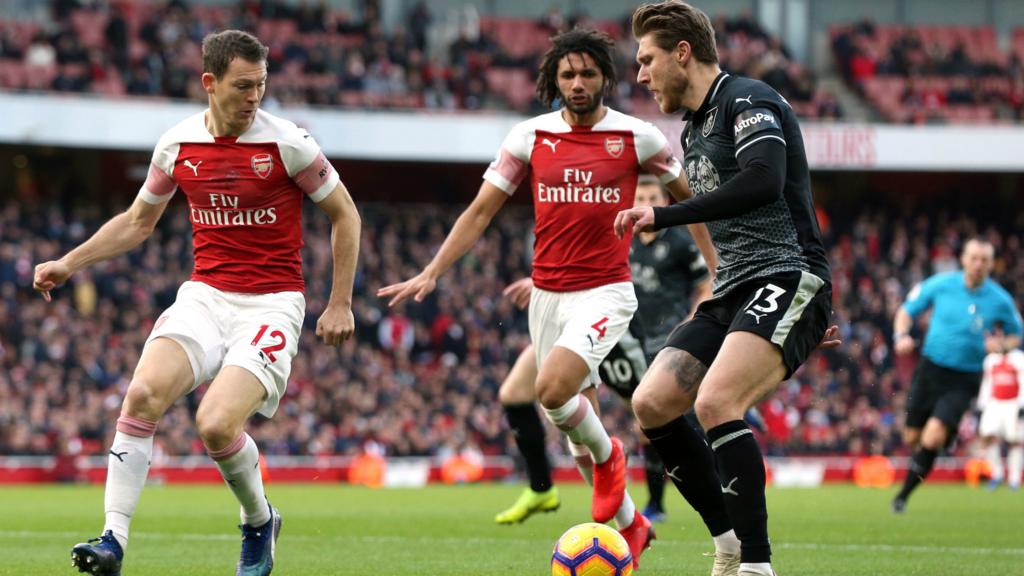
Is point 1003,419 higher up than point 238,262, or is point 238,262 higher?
point 238,262

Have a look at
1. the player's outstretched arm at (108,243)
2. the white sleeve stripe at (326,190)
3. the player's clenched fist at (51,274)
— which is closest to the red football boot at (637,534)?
the white sleeve stripe at (326,190)

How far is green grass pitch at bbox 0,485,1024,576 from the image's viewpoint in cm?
855

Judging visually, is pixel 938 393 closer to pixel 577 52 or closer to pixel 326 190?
pixel 577 52

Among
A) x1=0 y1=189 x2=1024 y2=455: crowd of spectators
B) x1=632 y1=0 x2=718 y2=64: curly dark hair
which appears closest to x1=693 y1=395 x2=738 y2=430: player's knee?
x1=632 y1=0 x2=718 y2=64: curly dark hair

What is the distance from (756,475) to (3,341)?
21.0 m

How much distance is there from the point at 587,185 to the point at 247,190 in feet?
7.41

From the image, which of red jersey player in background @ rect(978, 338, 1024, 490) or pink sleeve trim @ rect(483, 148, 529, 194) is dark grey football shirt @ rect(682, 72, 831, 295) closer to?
pink sleeve trim @ rect(483, 148, 529, 194)

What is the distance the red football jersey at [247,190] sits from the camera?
23.8ft

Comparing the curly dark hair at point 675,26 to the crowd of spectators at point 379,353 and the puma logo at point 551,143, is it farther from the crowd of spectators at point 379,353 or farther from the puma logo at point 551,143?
the crowd of spectators at point 379,353

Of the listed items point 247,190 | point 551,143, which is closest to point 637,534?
point 551,143

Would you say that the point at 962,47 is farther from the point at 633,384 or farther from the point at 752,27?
the point at 633,384

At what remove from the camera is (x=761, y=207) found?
6.43m

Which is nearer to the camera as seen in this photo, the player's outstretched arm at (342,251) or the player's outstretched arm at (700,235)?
the player's outstretched arm at (342,251)

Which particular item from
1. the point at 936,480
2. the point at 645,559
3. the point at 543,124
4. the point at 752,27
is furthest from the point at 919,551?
the point at 752,27
